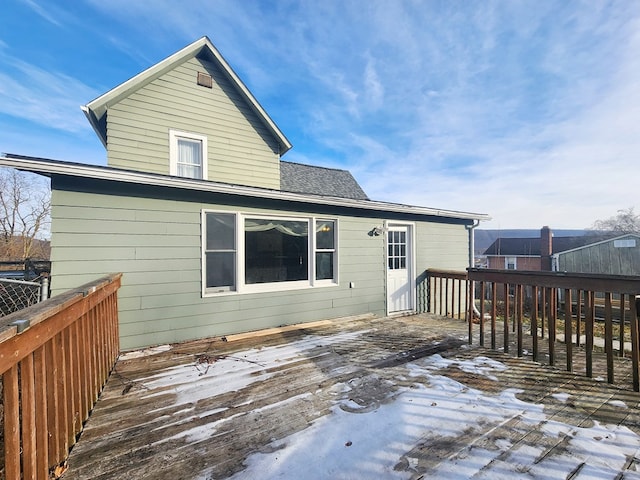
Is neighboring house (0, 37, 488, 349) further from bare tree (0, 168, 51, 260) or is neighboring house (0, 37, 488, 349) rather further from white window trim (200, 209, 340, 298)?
bare tree (0, 168, 51, 260)

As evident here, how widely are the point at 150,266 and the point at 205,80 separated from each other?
551 cm

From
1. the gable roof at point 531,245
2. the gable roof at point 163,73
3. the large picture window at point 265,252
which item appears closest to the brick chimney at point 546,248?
the gable roof at point 531,245

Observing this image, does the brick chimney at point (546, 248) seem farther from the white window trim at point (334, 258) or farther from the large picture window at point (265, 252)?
the large picture window at point (265, 252)

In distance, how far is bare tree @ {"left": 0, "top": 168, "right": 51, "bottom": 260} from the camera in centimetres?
1531

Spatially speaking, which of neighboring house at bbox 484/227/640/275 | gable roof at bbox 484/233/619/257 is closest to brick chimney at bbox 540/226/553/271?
neighboring house at bbox 484/227/640/275

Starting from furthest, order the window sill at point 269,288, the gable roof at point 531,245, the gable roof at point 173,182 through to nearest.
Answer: the gable roof at point 531,245 < the window sill at point 269,288 < the gable roof at point 173,182

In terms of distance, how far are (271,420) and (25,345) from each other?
1648mm

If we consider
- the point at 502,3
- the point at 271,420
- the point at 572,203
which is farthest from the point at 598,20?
the point at 572,203

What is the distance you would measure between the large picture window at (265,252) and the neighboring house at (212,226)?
0.07 ft

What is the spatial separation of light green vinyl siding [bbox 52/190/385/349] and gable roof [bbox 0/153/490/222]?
1.00 ft

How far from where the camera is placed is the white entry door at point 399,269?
6.23 meters

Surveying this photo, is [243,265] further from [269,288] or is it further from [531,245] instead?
[531,245]

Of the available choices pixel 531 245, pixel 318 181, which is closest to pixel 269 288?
pixel 318 181

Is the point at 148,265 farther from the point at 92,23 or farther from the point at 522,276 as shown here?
the point at 92,23
